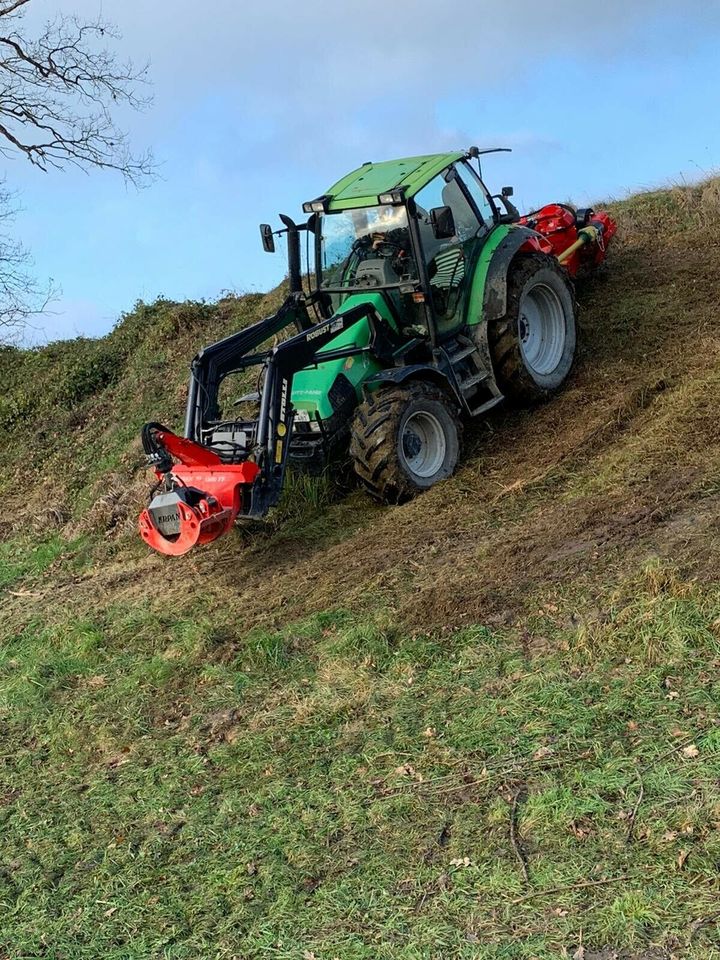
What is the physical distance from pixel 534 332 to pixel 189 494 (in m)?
4.38

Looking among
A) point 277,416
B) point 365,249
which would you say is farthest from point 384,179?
point 277,416

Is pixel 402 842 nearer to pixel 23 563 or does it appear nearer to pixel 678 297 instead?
pixel 23 563

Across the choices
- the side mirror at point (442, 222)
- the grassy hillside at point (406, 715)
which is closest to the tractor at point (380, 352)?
the side mirror at point (442, 222)

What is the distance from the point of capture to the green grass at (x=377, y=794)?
379cm

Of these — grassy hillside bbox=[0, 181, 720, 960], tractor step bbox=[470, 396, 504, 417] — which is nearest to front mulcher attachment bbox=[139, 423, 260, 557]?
grassy hillside bbox=[0, 181, 720, 960]

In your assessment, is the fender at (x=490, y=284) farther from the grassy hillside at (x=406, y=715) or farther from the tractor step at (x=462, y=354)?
the grassy hillside at (x=406, y=715)

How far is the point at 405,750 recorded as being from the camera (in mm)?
4883

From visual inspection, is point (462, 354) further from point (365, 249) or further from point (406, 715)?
point (406, 715)

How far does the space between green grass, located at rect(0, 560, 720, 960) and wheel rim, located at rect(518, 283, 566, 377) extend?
4.35 m

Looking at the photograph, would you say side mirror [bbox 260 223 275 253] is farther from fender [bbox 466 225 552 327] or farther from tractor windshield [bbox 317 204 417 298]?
fender [bbox 466 225 552 327]

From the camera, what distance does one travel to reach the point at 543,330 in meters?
9.88

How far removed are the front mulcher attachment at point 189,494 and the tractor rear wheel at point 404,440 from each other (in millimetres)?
1057

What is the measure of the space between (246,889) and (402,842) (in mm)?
709

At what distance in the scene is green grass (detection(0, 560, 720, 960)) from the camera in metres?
3.79
